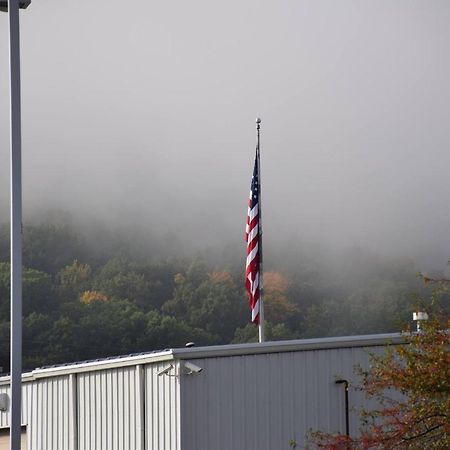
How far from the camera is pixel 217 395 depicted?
73.4ft

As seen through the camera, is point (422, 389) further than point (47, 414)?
No

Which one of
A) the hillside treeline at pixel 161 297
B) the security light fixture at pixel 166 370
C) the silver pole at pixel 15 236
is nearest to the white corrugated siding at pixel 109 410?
the security light fixture at pixel 166 370

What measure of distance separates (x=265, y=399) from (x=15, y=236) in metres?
8.27

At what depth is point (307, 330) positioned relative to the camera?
5044 inches

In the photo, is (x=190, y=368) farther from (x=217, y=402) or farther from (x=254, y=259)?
(x=254, y=259)

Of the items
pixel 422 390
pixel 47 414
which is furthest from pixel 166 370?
pixel 422 390

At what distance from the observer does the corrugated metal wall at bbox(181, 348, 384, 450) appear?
22.2m

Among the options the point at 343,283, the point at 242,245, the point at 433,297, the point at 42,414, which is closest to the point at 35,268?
the point at 242,245

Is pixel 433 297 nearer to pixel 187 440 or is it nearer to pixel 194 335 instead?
pixel 187 440

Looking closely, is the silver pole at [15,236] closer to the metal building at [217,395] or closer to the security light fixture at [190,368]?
the metal building at [217,395]

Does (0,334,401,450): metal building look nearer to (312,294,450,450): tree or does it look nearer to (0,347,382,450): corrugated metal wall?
(0,347,382,450): corrugated metal wall

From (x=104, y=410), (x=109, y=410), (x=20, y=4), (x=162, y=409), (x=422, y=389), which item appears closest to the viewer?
(x=422, y=389)

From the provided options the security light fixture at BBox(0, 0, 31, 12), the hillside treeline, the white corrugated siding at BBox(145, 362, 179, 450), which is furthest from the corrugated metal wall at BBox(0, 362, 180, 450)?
the hillside treeline

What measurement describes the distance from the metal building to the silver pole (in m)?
6.07
